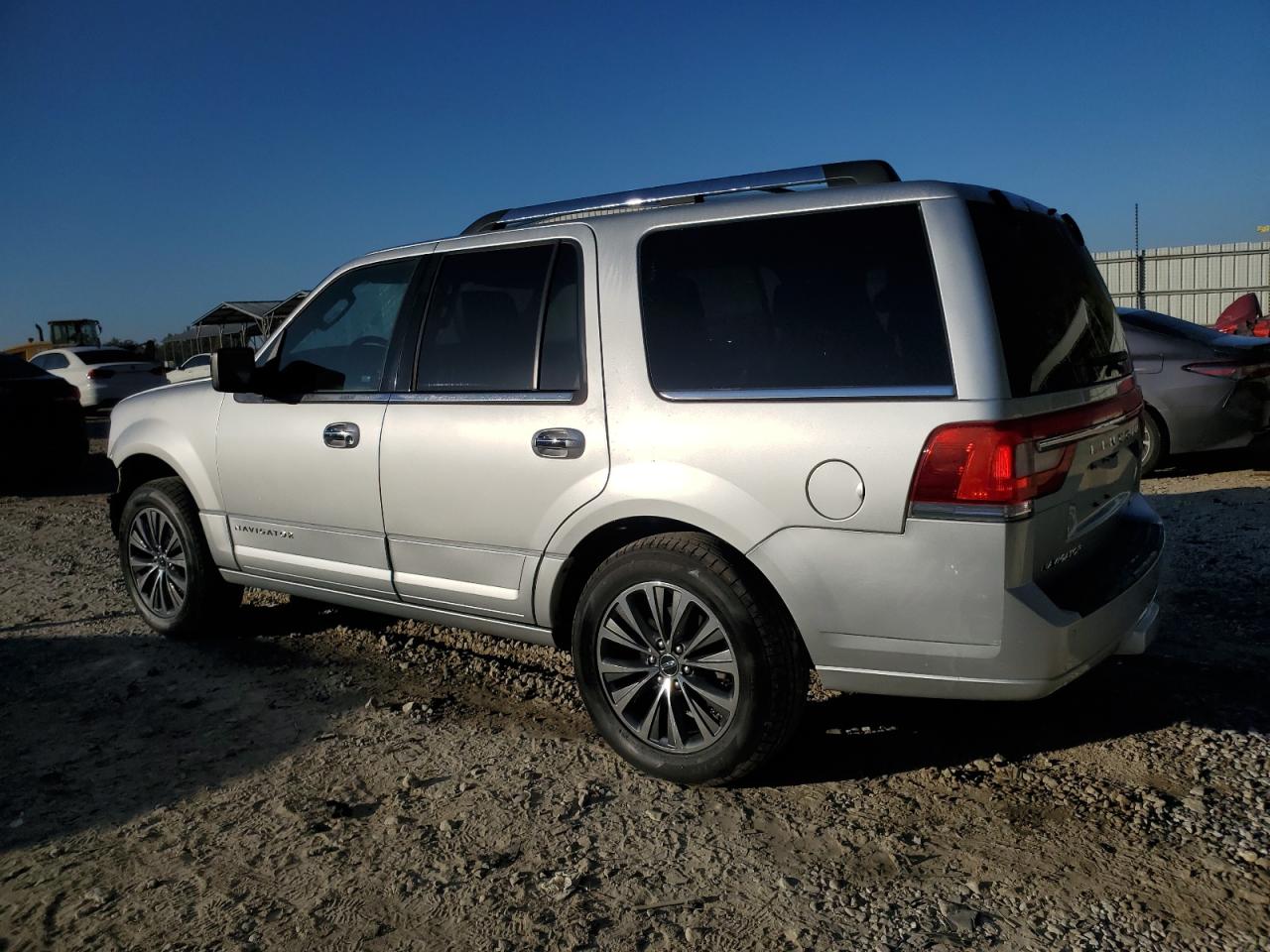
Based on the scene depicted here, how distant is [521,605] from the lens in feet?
12.2

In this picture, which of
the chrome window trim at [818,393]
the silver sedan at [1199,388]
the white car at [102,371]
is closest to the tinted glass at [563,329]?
the chrome window trim at [818,393]

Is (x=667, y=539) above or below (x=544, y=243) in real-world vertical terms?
below

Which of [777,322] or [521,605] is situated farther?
[521,605]

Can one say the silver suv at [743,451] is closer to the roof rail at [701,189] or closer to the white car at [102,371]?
the roof rail at [701,189]

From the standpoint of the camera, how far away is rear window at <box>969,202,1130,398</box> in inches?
112

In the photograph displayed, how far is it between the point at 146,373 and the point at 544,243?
64.2ft

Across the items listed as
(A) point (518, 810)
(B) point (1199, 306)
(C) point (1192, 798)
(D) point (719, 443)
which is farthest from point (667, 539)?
(B) point (1199, 306)

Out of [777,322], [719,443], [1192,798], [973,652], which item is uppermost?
[777,322]

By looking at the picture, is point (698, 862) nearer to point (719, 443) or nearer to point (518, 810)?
point (518, 810)

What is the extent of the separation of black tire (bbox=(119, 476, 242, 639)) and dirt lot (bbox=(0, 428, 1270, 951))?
0.31 metres

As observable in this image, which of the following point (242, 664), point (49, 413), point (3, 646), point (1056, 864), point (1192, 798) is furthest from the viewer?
point (49, 413)

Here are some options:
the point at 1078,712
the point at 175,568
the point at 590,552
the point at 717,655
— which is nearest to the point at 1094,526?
the point at 1078,712

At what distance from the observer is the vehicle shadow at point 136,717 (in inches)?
132

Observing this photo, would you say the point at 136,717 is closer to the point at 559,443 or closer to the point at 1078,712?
the point at 559,443
